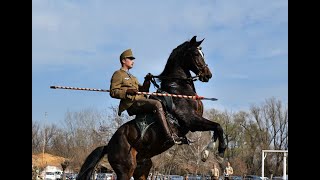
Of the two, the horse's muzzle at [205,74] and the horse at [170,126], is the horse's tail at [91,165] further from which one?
the horse's muzzle at [205,74]

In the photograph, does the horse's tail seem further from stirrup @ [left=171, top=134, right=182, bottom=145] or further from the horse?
stirrup @ [left=171, top=134, right=182, bottom=145]

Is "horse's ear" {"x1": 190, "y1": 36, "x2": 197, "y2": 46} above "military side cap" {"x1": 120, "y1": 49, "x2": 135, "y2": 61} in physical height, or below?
above

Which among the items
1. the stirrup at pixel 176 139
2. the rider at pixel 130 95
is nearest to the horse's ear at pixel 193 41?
the rider at pixel 130 95

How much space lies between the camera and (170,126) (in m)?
8.14

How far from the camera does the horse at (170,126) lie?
26.6 ft

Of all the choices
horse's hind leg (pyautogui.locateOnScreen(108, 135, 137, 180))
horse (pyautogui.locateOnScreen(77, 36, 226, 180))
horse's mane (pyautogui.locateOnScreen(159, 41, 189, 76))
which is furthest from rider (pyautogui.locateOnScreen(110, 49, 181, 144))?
horse's mane (pyautogui.locateOnScreen(159, 41, 189, 76))

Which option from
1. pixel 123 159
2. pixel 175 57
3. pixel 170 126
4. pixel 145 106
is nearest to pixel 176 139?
pixel 170 126

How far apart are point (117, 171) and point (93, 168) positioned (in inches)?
27.0

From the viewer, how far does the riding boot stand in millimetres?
7922

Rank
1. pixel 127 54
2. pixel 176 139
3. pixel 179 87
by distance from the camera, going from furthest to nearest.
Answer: pixel 179 87, pixel 127 54, pixel 176 139

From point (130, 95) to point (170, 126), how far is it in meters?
0.80

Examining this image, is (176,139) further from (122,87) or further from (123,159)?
(122,87)
